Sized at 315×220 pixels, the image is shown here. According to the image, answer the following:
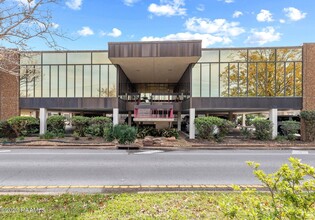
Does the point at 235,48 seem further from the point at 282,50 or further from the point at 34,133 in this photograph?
the point at 34,133

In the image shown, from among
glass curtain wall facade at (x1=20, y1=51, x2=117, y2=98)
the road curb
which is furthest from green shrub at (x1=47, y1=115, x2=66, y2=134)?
the road curb

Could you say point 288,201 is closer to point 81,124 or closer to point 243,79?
point 81,124

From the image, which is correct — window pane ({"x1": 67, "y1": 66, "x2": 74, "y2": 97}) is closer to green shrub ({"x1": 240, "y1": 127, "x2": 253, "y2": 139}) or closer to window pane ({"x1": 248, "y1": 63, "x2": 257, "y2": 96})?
green shrub ({"x1": 240, "y1": 127, "x2": 253, "y2": 139})

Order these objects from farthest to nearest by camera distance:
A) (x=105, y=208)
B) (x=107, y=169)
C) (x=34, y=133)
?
1. (x=34, y=133)
2. (x=107, y=169)
3. (x=105, y=208)

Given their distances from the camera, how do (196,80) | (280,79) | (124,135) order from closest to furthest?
(124,135) → (280,79) → (196,80)

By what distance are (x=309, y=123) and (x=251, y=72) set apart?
5.80 meters

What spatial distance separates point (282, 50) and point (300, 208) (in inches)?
678

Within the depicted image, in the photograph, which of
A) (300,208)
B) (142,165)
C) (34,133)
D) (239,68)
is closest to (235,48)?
(239,68)

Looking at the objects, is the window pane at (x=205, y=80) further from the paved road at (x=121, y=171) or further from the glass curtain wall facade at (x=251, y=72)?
the paved road at (x=121, y=171)

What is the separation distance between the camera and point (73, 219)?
10.9 ft

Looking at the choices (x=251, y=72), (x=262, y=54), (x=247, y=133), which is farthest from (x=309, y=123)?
(x=262, y=54)

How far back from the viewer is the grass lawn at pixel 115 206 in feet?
11.4

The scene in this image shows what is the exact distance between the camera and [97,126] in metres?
14.7

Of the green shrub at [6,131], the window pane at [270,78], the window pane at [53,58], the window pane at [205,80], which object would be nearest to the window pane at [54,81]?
the window pane at [53,58]
